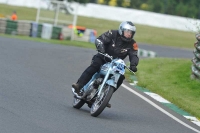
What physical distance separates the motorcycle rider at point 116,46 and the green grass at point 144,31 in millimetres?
39003

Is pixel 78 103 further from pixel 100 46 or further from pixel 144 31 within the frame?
pixel 144 31

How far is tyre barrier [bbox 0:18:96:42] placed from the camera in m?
33.9

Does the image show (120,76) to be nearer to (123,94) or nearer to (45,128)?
(45,128)

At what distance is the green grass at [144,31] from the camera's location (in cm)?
5242

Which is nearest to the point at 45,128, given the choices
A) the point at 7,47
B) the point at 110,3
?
the point at 7,47

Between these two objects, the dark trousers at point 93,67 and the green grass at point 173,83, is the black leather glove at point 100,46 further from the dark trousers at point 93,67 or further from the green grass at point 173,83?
the green grass at point 173,83

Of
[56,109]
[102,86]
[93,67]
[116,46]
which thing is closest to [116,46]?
[116,46]

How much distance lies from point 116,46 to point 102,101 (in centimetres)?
110

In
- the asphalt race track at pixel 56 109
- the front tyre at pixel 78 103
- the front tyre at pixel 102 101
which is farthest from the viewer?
the front tyre at pixel 78 103

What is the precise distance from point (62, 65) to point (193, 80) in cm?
414

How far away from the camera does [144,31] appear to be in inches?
2308

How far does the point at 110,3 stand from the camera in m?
78.0

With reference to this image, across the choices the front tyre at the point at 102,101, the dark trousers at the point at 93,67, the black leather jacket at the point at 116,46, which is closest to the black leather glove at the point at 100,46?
the black leather jacket at the point at 116,46

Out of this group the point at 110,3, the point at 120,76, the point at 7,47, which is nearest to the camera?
the point at 120,76
